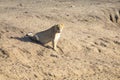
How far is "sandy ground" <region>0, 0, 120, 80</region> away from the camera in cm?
Result: 805

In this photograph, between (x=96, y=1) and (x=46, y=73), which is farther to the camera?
(x=96, y=1)

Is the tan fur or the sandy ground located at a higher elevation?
the tan fur

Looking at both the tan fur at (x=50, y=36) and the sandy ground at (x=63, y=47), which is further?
the tan fur at (x=50, y=36)

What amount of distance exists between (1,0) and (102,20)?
6.25m

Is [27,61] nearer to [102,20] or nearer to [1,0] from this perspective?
[102,20]

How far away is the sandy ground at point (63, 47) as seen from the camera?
8055 millimetres

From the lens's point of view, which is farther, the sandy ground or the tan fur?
the tan fur

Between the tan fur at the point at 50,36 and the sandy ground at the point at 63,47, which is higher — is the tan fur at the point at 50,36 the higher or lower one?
the higher one

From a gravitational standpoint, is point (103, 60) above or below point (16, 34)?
below

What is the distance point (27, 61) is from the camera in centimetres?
827

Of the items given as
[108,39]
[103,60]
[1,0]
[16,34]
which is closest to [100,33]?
[108,39]

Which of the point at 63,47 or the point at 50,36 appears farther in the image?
the point at 63,47

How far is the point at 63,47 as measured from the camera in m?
9.50

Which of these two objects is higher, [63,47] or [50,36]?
[50,36]
